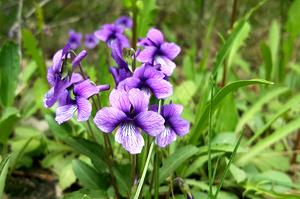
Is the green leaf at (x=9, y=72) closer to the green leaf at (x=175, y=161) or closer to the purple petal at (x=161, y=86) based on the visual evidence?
the green leaf at (x=175, y=161)

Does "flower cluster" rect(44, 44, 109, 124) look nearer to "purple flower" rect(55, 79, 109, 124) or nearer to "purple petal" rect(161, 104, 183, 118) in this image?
"purple flower" rect(55, 79, 109, 124)

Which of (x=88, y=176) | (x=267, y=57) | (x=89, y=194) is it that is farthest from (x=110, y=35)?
(x=267, y=57)

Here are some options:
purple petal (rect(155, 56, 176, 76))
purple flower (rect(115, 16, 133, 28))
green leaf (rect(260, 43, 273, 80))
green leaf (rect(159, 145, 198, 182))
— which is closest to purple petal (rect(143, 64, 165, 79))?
Result: purple petal (rect(155, 56, 176, 76))

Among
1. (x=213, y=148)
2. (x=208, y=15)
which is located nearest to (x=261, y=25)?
(x=208, y=15)

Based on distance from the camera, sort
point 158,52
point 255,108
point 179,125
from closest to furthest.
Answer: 1. point 179,125
2. point 158,52
3. point 255,108

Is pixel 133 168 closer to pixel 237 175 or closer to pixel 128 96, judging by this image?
pixel 128 96
